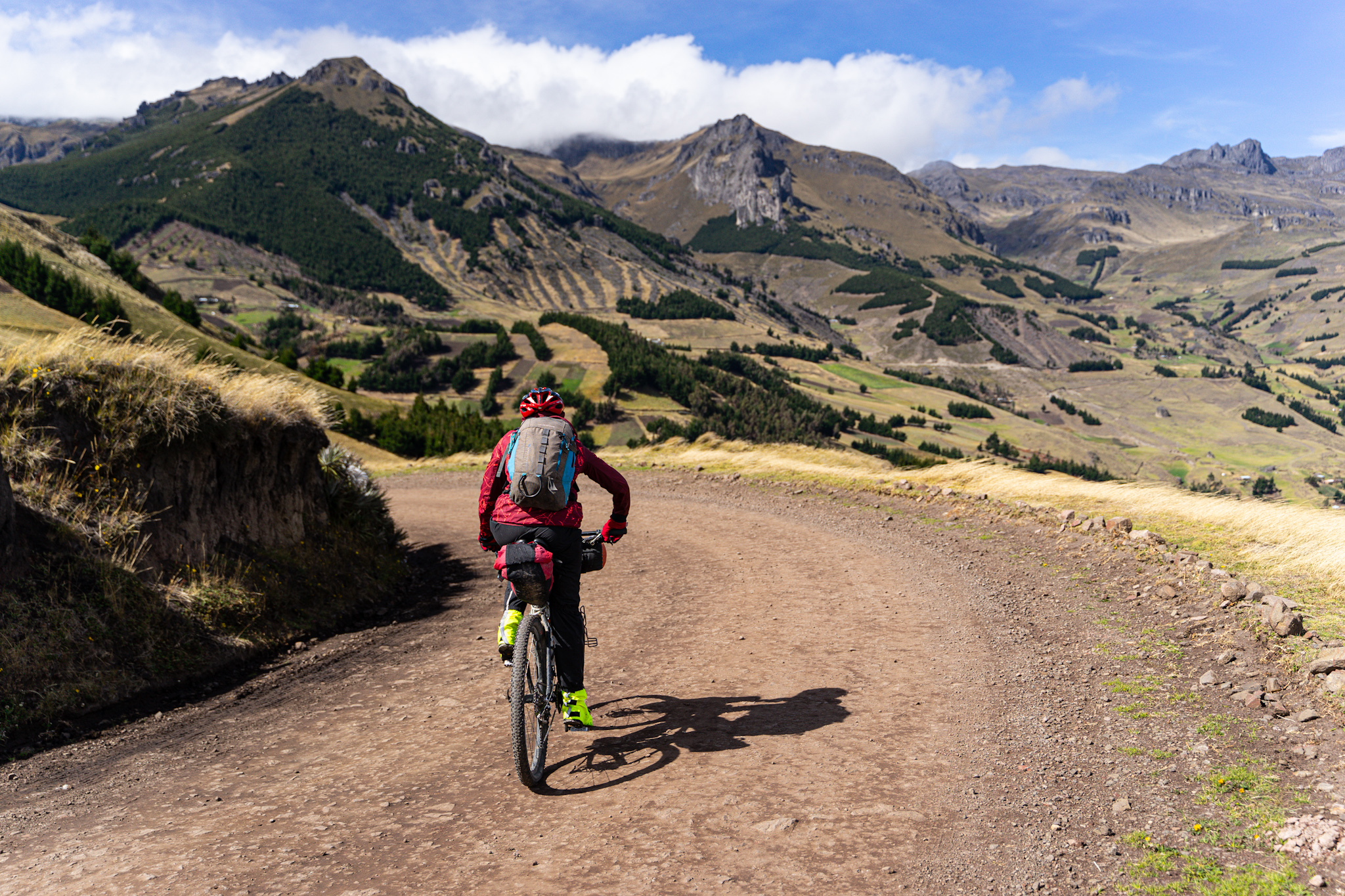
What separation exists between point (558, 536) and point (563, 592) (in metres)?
0.51

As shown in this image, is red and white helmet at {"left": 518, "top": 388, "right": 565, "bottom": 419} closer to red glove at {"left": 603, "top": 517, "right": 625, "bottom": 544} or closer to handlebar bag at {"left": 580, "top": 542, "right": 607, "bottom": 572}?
red glove at {"left": 603, "top": 517, "right": 625, "bottom": 544}

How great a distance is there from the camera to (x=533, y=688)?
5879 millimetres

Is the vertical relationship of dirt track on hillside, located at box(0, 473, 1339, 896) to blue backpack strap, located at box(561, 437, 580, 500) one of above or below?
below

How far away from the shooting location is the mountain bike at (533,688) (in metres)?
5.54

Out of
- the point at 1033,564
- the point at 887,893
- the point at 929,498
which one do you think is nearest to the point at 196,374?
the point at 887,893

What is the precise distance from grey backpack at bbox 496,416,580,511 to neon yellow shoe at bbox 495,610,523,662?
3.03 feet

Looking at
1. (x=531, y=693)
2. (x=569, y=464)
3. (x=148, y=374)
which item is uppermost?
(x=148, y=374)

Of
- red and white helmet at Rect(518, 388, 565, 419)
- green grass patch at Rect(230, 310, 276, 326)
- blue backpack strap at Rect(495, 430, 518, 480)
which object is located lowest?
blue backpack strap at Rect(495, 430, 518, 480)

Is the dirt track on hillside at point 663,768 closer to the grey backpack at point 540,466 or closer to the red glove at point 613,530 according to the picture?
the red glove at point 613,530

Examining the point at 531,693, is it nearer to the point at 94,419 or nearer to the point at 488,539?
the point at 488,539

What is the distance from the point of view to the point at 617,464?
87.5ft

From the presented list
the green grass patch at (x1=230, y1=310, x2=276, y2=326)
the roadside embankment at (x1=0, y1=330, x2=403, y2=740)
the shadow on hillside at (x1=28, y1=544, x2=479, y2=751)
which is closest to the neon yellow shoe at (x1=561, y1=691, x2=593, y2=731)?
the shadow on hillside at (x1=28, y1=544, x2=479, y2=751)

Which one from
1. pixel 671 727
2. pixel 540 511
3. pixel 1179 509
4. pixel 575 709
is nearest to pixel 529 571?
pixel 540 511

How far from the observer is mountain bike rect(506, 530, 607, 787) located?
554 cm
